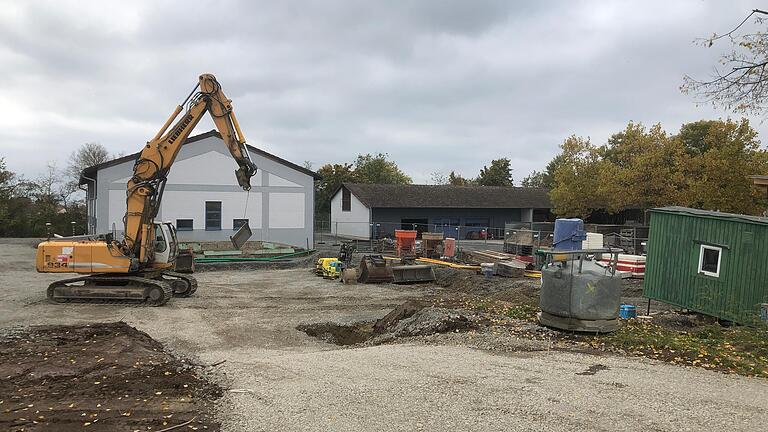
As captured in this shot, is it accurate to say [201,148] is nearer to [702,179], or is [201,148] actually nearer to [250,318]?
[250,318]

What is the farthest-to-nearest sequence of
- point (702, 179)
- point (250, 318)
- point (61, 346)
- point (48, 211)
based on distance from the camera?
point (48, 211) → point (702, 179) → point (250, 318) → point (61, 346)

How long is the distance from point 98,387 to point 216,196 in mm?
27682

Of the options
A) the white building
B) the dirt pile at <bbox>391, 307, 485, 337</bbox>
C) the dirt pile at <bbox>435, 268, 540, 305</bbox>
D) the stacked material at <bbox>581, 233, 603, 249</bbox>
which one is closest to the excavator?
the dirt pile at <bbox>391, 307, 485, 337</bbox>

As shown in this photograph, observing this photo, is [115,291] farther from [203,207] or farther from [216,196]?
[216,196]

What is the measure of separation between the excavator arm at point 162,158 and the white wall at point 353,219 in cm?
2723

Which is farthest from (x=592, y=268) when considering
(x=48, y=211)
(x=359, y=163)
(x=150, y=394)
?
(x=359, y=163)

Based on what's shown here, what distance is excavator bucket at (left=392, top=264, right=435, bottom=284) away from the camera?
20.5 metres

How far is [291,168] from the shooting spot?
35062mm

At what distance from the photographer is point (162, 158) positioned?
15.8 metres

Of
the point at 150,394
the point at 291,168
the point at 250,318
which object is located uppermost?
the point at 291,168

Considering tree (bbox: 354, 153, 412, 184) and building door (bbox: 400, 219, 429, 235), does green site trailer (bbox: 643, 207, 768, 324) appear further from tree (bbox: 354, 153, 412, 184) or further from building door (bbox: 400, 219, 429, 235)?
tree (bbox: 354, 153, 412, 184)

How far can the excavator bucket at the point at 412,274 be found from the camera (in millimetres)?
20500

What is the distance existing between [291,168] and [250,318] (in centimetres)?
2200

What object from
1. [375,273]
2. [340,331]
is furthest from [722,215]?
[375,273]
